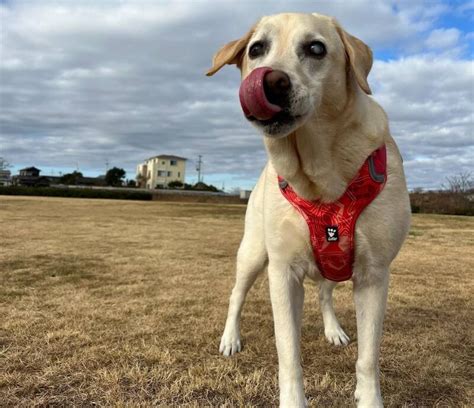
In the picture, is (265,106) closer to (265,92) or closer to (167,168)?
(265,92)

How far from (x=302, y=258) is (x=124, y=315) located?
8.21 ft

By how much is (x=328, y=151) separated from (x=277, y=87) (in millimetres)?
603

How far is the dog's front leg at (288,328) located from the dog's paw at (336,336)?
1.32m

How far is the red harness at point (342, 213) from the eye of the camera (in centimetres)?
262

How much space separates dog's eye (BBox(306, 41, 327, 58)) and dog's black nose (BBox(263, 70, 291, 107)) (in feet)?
1.24

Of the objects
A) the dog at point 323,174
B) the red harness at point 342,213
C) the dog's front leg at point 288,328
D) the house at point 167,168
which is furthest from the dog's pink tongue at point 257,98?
the house at point 167,168

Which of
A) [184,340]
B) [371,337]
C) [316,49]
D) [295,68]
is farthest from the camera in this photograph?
[184,340]

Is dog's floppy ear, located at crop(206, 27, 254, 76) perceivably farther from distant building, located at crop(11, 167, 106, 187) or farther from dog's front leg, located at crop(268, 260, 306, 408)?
distant building, located at crop(11, 167, 106, 187)

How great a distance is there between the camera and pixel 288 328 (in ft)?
8.94

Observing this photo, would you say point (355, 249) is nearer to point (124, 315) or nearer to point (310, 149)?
point (310, 149)

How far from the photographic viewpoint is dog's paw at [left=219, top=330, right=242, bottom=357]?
3.70m

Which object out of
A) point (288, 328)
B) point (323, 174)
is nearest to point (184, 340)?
point (288, 328)

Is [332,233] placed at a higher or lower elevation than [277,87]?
lower

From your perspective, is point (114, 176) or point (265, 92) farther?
point (114, 176)
